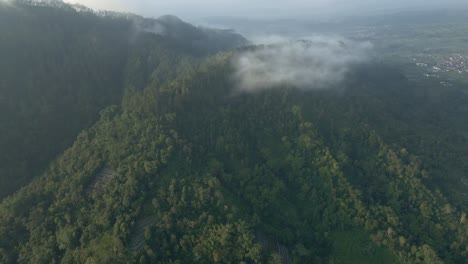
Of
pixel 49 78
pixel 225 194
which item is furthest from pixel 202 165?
pixel 49 78

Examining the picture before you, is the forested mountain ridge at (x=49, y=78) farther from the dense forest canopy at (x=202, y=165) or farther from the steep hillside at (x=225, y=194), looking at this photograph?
the steep hillside at (x=225, y=194)

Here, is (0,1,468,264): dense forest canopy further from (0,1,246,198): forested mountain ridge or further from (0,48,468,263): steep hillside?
(0,1,246,198): forested mountain ridge

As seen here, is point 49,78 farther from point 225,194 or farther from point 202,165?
point 225,194

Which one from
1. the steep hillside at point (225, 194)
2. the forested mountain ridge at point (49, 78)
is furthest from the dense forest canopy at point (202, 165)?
the forested mountain ridge at point (49, 78)

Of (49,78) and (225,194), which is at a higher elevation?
(49,78)

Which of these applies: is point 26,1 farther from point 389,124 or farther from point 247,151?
point 389,124

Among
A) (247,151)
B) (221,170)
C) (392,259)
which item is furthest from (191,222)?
(392,259)

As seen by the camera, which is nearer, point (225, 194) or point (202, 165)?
point (225, 194)
